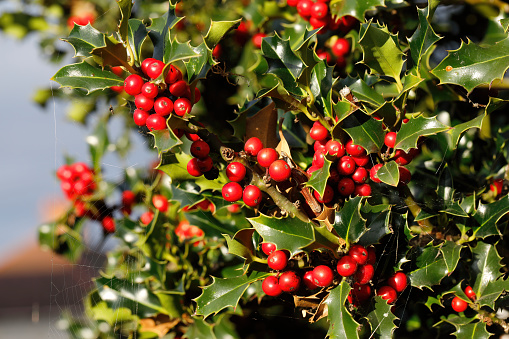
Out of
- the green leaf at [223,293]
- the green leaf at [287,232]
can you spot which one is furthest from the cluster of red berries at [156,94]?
the green leaf at [223,293]

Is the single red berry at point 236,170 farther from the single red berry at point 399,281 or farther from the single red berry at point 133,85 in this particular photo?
the single red berry at point 399,281

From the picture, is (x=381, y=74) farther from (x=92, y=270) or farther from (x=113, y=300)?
(x=92, y=270)

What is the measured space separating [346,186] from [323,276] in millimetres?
197

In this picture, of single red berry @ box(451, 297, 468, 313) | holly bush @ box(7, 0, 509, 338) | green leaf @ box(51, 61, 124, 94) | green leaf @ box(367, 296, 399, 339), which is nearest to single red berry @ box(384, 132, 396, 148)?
holly bush @ box(7, 0, 509, 338)

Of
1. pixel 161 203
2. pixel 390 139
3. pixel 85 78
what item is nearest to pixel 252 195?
pixel 390 139

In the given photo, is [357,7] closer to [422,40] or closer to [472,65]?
[422,40]

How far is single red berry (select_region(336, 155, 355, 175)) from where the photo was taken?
93cm

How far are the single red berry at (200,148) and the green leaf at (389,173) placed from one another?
0.35 m

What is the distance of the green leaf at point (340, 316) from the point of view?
0.82 metres

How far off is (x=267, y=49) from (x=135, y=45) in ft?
0.93

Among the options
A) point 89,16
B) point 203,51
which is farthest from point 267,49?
point 89,16

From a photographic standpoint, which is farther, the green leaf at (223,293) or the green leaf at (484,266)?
the green leaf at (484,266)

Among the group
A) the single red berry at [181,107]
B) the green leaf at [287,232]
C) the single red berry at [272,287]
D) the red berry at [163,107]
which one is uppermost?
the red berry at [163,107]

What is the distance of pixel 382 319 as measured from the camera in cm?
90
